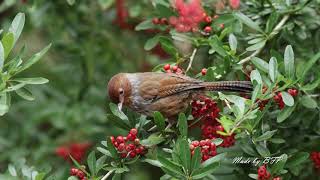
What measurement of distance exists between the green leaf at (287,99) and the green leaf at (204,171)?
64cm

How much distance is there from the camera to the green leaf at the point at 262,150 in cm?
421

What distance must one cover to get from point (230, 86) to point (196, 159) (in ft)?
3.24

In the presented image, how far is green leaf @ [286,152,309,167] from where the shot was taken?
13.8 feet

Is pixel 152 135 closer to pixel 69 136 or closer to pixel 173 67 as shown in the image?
pixel 173 67

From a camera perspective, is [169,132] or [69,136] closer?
[169,132]

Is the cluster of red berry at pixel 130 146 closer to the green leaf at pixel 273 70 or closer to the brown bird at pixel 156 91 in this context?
the brown bird at pixel 156 91

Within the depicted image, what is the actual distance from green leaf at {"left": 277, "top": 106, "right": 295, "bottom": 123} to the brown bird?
22.5 inches

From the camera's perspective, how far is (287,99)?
408 cm

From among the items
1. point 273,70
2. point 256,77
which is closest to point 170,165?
point 256,77

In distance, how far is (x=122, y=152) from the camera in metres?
4.32

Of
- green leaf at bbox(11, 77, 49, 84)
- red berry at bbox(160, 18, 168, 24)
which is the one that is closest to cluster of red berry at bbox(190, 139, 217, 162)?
green leaf at bbox(11, 77, 49, 84)

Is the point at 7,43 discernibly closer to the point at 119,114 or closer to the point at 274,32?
the point at 119,114

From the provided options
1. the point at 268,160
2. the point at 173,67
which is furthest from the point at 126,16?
the point at 268,160

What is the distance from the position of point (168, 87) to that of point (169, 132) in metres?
0.80
